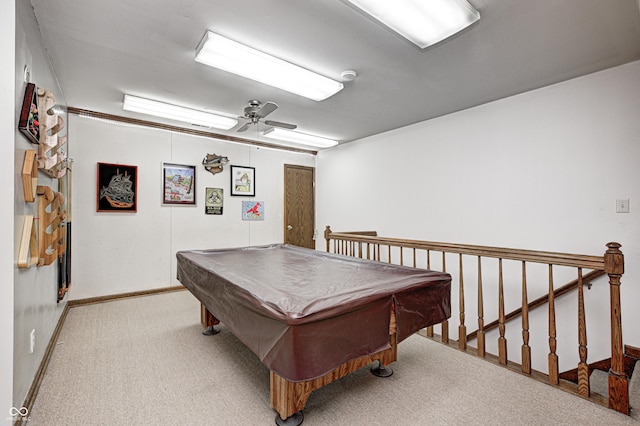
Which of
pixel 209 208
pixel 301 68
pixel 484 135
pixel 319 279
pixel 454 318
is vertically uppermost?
pixel 301 68

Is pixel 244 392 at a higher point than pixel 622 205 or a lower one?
lower

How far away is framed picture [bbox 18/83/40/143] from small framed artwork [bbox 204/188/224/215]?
2.97 metres

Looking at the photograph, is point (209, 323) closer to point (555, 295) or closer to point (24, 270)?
point (24, 270)

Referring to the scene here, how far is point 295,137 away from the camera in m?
4.74

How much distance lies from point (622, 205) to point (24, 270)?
4669 millimetres

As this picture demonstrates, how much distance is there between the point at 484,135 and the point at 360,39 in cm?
222

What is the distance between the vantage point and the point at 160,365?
2307mm

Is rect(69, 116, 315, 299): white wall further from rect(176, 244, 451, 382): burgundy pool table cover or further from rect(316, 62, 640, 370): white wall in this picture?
rect(316, 62, 640, 370): white wall

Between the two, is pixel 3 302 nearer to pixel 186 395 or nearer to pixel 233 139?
pixel 186 395

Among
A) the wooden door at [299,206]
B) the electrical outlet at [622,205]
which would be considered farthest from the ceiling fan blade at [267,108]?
the electrical outlet at [622,205]

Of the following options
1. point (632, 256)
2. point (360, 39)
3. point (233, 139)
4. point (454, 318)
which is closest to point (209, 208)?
point (233, 139)

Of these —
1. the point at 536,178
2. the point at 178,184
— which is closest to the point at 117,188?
the point at 178,184

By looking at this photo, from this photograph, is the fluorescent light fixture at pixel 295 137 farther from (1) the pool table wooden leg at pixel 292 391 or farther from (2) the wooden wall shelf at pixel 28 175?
(1) the pool table wooden leg at pixel 292 391

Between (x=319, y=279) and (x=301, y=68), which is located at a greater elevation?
(x=301, y=68)
